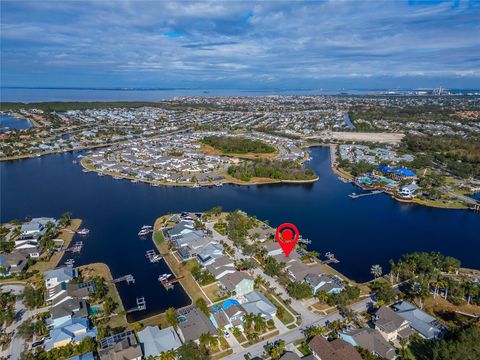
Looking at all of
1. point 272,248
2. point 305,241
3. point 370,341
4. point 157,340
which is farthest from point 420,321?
point 157,340

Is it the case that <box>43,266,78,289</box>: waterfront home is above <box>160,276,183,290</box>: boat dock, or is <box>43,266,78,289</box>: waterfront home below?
above

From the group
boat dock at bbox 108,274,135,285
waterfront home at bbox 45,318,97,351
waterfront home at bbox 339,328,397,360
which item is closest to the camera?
waterfront home at bbox 339,328,397,360

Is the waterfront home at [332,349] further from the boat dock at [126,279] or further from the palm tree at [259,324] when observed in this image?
the boat dock at [126,279]

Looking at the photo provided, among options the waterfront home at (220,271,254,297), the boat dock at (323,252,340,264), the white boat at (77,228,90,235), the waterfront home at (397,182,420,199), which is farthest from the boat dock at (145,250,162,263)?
the waterfront home at (397,182,420,199)

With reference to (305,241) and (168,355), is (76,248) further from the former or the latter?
(305,241)

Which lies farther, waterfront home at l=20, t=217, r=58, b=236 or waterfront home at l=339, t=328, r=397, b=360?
waterfront home at l=20, t=217, r=58, b=236

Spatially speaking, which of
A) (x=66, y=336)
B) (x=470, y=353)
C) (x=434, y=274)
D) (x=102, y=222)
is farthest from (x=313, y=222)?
(x=66, y=336)

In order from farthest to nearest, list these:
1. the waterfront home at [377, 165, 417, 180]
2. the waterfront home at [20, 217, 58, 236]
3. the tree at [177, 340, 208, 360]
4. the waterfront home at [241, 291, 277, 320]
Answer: the waterfront home at [377, 165, 417, 180] → the waterfront home at [20, 217, 58, 236] → the waterfront home at [241, 291, 277, 320] → the tree at [177, 340, 208, 360]

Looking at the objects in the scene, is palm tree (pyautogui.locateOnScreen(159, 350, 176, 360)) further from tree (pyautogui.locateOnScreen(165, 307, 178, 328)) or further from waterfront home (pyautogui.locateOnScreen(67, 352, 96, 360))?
waterfront home (pyautogui.locateOnScreen(67, 352, 96, 360))
